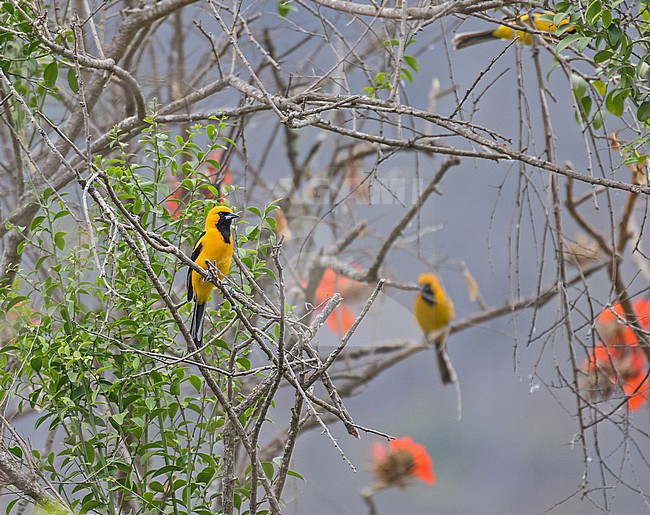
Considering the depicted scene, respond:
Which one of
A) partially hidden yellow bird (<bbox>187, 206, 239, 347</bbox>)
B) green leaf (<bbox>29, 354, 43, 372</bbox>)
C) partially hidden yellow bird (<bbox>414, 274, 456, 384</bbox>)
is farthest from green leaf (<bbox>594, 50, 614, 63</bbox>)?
partially hidden yellow bird (<bbox>414, 274, 456, 384</bbox>)

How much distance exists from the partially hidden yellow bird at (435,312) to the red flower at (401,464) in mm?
198

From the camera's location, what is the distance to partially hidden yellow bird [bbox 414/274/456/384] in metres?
1.96

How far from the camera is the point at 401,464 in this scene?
1.98 meters

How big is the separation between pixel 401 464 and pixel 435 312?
39 centimetres

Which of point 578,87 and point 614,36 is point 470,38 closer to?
point 578,87

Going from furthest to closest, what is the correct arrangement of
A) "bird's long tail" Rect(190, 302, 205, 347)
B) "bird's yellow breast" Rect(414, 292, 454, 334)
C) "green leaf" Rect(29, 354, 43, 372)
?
"bird's yellow breast" Rect(414, 292, 454, 334), "bird's long tail" Rect(190, 302, 205, 347), "green leaf" Rect(29, 354, 43, 372)

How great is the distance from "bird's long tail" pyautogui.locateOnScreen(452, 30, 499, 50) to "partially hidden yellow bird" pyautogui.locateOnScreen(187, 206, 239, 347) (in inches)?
29.7

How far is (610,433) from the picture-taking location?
2016mm

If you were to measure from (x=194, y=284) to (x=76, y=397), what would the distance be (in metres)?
0.32

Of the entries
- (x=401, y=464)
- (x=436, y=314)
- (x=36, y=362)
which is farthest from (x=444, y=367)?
(x=36, y=362)

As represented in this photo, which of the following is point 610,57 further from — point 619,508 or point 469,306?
point 619,508

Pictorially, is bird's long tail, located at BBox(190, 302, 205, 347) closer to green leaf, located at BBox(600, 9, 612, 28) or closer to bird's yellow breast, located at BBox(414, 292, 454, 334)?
green leaf, located at BBox(600, 9, 612, 28)

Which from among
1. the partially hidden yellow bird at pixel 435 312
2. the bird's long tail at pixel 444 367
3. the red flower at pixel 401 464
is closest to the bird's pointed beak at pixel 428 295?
the partially hidden yellow bird at pixel 435 312

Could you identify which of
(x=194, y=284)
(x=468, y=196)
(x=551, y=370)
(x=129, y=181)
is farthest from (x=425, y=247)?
(x=129, y=181)
